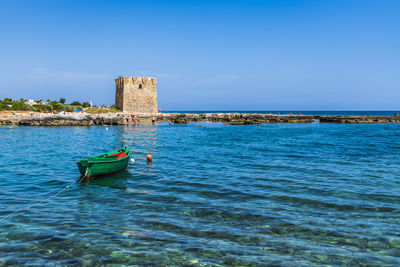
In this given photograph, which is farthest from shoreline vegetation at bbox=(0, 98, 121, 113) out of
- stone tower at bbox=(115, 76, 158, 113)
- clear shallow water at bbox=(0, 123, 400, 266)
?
clear shallow water at bbox=(0, 123, 400, 266)

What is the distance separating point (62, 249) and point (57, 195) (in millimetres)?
4525

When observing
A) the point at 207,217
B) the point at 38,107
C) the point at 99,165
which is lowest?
the point at 207,217

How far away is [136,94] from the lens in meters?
68.9

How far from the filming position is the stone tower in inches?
2670

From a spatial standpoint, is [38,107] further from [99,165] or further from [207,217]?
[207,217]

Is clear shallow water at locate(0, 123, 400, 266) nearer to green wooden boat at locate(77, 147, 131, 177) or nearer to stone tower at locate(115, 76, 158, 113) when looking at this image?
green wooden boat at locate(77, 147, 131, 177)

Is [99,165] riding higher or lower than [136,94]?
lower

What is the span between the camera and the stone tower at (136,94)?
2670 inches

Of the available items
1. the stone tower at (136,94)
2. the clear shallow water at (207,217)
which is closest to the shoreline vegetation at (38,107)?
the stone tower at (136,94)

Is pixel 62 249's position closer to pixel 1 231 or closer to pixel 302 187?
pixel 1 231

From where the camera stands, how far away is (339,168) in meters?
14.1

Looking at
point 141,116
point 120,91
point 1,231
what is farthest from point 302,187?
point 120,91

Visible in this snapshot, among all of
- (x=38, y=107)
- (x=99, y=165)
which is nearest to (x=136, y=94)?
(x=38, y=107)

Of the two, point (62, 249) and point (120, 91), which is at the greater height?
point (120, 91)
